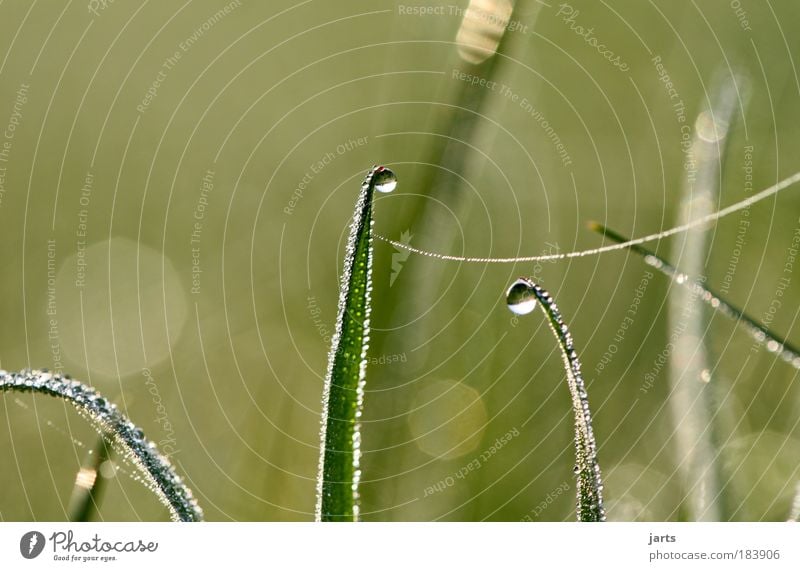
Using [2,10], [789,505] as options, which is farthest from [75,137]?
[789,505]

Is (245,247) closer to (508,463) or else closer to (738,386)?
(508,463)

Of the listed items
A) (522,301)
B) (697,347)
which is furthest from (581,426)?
(697,347)

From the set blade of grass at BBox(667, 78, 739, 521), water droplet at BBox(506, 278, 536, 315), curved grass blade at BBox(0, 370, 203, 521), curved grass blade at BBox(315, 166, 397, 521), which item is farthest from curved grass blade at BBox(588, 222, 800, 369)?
curved grass blade at BBox(0, 370, 203, 521)

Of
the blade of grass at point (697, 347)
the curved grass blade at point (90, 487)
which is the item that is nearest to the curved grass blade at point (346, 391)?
the curved grass blade at point (90, 487)

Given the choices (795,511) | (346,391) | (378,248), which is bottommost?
(795,511)

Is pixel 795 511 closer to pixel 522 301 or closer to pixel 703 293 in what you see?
pixel 703 293

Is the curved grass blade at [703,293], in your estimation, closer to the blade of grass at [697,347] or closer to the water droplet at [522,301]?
the blade of grass at [697,347]
